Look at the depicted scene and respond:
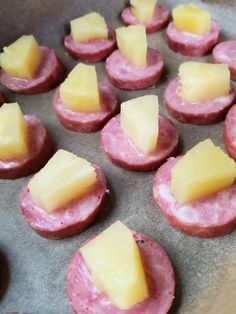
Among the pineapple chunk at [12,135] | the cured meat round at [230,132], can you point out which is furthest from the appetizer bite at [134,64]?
the pineapple chunk at [12,135]

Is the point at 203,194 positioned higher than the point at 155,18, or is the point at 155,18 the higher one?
the point at 155,18

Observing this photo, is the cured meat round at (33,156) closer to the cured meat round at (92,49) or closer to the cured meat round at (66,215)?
the cured meat round at (66,215)

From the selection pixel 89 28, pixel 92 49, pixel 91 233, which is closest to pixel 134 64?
pixel 92 49

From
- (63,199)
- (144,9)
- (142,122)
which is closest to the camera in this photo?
(63,199)

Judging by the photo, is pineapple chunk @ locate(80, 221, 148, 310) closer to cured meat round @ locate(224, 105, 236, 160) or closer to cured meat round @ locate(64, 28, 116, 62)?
cured meat round @ locate(224, 105, 236, 160)

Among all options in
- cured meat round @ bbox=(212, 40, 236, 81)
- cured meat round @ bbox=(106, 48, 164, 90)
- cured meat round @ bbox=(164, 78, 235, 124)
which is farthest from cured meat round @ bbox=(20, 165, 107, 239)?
cured meat round @ bbox=(212, 40, 236, 81)

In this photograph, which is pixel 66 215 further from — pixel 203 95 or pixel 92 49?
pixel 92 49
